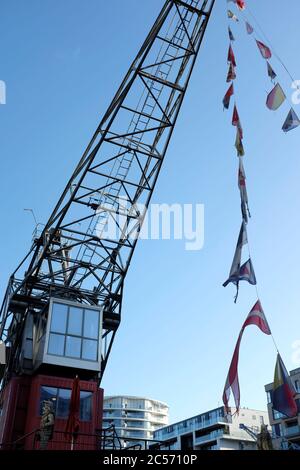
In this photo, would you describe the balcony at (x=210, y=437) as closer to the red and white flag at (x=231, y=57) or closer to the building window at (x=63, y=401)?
the building window at (x=63, y=401)

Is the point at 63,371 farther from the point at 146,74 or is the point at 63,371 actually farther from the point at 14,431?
the point at 146,74

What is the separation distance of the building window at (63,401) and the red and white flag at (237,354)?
10063 mm

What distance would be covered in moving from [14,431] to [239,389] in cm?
1279

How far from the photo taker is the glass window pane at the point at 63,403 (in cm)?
2322

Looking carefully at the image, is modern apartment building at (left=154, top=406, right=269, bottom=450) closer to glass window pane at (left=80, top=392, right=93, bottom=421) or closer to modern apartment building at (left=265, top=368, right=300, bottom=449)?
modern apartment building at (left=265, top=368, right=300, bottom=449)

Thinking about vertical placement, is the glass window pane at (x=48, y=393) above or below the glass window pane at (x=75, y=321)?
below

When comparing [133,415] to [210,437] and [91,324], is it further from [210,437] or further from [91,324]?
[91,324]

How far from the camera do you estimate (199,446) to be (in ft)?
294

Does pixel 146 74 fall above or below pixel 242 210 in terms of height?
above

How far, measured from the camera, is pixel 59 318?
82.3 ft

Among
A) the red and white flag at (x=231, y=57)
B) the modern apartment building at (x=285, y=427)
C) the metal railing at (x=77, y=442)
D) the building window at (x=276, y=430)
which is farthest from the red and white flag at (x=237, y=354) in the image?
the building window at (x=276, y=430)

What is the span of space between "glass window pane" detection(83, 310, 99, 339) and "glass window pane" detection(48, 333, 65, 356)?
127 cm

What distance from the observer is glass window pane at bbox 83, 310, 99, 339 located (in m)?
25.5
